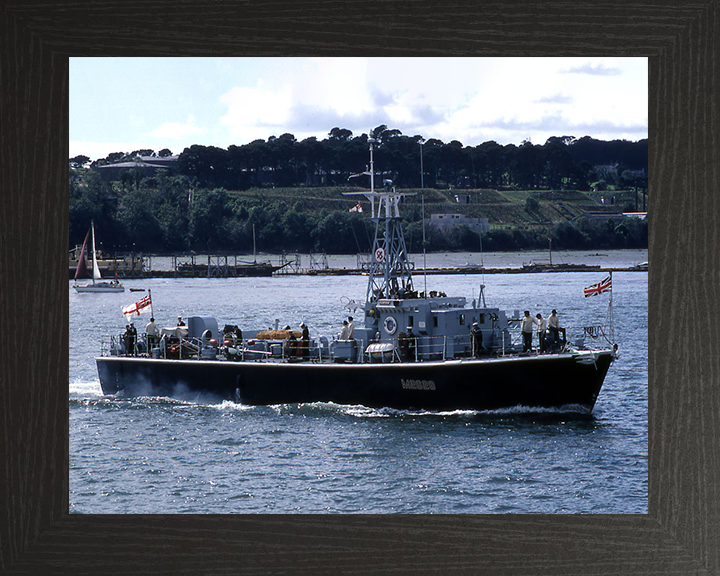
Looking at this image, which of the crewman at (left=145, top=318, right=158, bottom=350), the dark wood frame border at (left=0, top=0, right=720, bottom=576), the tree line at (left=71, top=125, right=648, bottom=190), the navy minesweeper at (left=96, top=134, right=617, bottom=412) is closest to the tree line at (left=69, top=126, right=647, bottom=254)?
the tree line at (left=71, top=125, right=648, bottom=190)

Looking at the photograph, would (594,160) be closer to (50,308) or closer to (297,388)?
Result: (297,388)

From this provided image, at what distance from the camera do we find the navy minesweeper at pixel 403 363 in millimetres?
17406

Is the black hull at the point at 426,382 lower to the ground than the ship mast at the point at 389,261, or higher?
lower

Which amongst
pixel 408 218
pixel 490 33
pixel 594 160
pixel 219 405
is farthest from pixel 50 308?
pixel 408 218

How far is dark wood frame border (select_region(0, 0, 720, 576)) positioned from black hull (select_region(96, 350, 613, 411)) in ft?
41.1

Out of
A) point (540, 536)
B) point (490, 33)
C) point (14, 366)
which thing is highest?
point (490, 33)

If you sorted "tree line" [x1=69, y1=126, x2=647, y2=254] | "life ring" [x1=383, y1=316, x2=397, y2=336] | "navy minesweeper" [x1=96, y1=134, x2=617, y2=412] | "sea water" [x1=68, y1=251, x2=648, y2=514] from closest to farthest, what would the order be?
"sea water" [x1=68, y1=251, x2=648, y2=514], "tree line" [x1=69, y1=126, x2=647, y2=254], "navy minesweeper" [x1=96, y1=134, x2=617, y2=412], "life ring" [x1=383, y1=316, x2=397, y2=336]

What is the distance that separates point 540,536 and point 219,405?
1591 cm

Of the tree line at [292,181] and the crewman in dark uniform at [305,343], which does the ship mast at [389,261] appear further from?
the crewman in dark uniform at [305,343]

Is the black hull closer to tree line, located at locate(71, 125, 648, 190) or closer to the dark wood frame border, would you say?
tree line, located at locate(71, 125, 648, 190)

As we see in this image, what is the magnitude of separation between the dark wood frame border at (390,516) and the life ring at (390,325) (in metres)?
13.6

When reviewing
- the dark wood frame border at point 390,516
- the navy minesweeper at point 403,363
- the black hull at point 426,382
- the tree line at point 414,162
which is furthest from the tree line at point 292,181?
the dark wood frame border at point 390,516

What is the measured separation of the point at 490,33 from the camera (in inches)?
183

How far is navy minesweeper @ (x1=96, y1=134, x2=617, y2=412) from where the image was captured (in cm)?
1741
